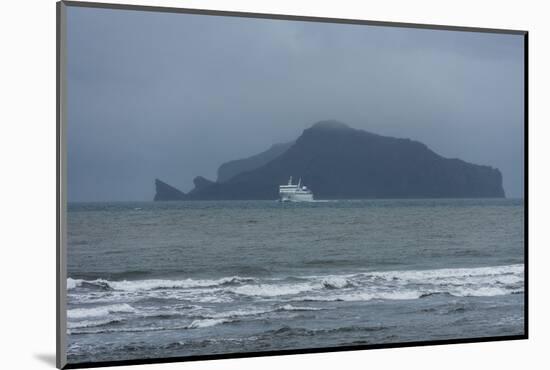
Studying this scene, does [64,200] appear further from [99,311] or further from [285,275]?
[285,275]

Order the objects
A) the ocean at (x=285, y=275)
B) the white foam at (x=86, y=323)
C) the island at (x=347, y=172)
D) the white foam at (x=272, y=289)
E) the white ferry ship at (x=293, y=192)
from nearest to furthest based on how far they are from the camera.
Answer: the white foam at (x=86, y=323) → the ocean at (x=285, y=275) → the white foam at (x=272, y=289) → the island at (x=347, y=172) → the white ferry ship at (x=293, y=192)

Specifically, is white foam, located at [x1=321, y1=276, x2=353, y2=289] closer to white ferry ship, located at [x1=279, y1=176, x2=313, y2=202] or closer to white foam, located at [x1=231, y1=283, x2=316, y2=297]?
white foam, located at [x1=231, y1=283, x2=316, y2=297]

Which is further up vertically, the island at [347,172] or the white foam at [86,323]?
the island at [347,172]

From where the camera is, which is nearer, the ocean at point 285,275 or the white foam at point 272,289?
the ocean at point 285,275

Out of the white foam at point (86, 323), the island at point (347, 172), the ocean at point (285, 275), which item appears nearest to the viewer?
the white foam at point (86, 323)

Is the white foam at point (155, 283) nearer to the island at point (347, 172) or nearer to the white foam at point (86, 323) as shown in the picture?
the white foam at point (86, 323)

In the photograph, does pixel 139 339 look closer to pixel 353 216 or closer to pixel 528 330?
pixel 353 216

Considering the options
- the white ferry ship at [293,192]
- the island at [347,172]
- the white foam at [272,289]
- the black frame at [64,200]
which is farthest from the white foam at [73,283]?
the white ferry ship at [293,192]

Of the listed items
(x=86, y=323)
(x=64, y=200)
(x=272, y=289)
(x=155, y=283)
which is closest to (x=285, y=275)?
(x=272, y=289)
